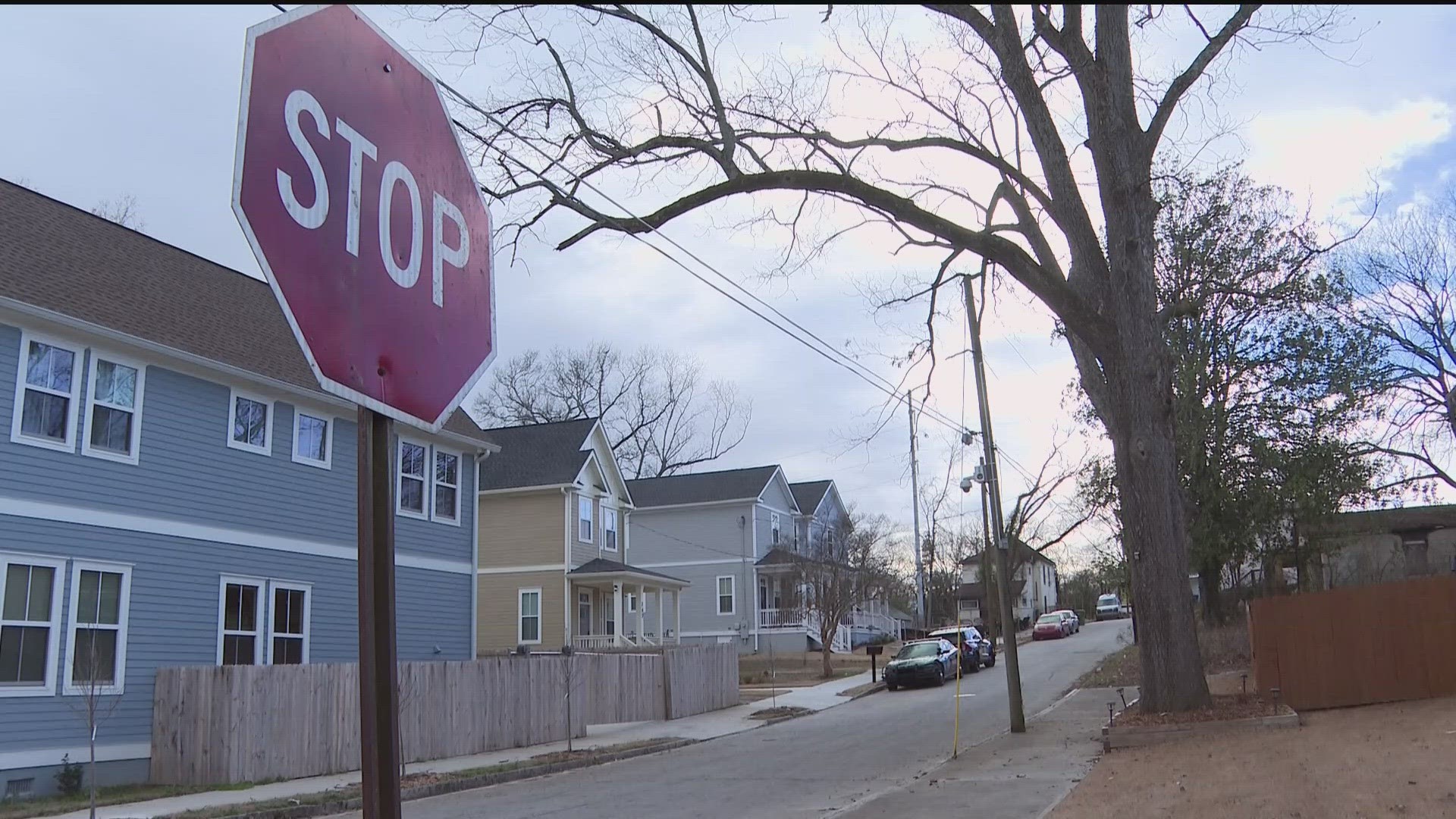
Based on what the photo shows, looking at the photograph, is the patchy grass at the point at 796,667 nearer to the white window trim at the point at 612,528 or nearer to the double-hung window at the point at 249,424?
the white window trim at the point at 612,528

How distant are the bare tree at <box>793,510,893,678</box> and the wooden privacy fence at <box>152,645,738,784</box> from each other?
12.6m

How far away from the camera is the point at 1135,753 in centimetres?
1382

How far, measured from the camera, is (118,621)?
16141mm

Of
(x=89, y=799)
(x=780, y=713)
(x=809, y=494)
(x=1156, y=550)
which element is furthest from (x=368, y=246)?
(x=809, y=494)

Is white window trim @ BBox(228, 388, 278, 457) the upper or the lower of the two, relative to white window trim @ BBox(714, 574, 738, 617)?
upper

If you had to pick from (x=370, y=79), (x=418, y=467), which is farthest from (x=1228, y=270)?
(x=370, y=79)

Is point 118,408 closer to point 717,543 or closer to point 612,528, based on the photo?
point 612,528

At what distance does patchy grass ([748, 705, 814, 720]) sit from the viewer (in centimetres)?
2655

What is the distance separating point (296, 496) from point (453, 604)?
18.4ft

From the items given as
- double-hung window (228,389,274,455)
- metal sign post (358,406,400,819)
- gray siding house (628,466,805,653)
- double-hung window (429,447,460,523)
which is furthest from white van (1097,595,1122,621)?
metal sign post (358,406,400,819)

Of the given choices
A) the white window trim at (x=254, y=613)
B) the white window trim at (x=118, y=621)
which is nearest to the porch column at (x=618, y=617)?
the white window trim at (x=254, y=613)

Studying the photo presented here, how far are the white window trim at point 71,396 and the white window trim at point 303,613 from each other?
15.0 ft

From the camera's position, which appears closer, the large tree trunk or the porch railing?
the large tree trunk

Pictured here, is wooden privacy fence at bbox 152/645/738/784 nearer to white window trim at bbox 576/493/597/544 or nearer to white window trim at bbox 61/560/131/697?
white window trim at bbox 61/560/131/697
